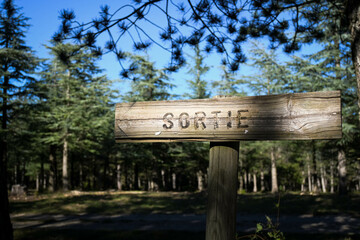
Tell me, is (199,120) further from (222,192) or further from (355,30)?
→ (355,30)

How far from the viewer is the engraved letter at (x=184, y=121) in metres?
1.95

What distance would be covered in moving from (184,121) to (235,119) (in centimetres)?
34

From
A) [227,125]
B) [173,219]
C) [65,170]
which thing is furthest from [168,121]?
[65,170]

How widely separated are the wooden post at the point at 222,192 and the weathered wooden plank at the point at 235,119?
0.38ft

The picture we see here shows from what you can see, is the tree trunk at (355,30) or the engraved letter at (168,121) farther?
the tree trunk at (355,30)

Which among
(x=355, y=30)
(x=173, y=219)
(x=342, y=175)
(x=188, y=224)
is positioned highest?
(x=355, y=30)

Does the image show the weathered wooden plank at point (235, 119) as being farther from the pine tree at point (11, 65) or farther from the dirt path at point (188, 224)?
the pine tree at point (11, 65)

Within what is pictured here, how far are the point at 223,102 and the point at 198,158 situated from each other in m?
25.0

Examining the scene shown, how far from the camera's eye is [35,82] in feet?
59.1

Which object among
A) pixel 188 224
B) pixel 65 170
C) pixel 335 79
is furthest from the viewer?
pixel 65 170

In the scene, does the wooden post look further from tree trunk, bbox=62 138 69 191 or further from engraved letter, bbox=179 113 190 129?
tree trunk, bbox=62 138 69 191

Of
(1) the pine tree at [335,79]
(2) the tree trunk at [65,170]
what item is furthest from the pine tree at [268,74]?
(2) the tree trunk at [65,170]

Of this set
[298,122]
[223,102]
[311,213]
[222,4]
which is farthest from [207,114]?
[311,213]

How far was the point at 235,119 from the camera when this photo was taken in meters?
1.87
